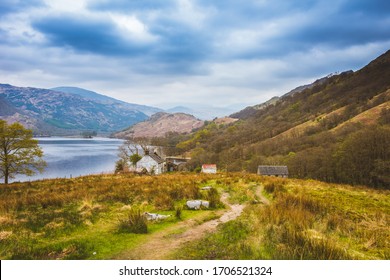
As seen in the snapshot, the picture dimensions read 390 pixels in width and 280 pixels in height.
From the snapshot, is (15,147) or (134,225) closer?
(134,225)

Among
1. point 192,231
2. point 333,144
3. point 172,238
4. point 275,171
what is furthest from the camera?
point 333,144

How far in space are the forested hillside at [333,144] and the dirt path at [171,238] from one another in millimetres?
38848

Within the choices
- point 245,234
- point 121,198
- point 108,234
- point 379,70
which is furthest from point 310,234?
point 379,70

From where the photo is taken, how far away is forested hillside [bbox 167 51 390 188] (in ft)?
135

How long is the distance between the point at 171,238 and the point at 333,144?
7144 centimetres

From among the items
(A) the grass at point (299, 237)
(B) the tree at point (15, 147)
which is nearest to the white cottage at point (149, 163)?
(B) the tree at point (15, 147)

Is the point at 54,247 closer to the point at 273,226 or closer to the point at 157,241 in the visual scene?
the point at 157,241

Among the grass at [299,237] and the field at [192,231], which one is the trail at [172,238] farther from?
the grass at [299,237]

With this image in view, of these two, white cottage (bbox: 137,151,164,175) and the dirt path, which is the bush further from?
white cottage (bbox: 137,151,164,175)

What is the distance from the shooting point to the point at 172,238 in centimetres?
781

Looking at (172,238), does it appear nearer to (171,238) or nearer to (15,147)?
(171,238)

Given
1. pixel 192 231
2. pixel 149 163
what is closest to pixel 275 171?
pixel 149 163

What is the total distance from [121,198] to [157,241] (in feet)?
21.8

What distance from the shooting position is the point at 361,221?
367 inches
